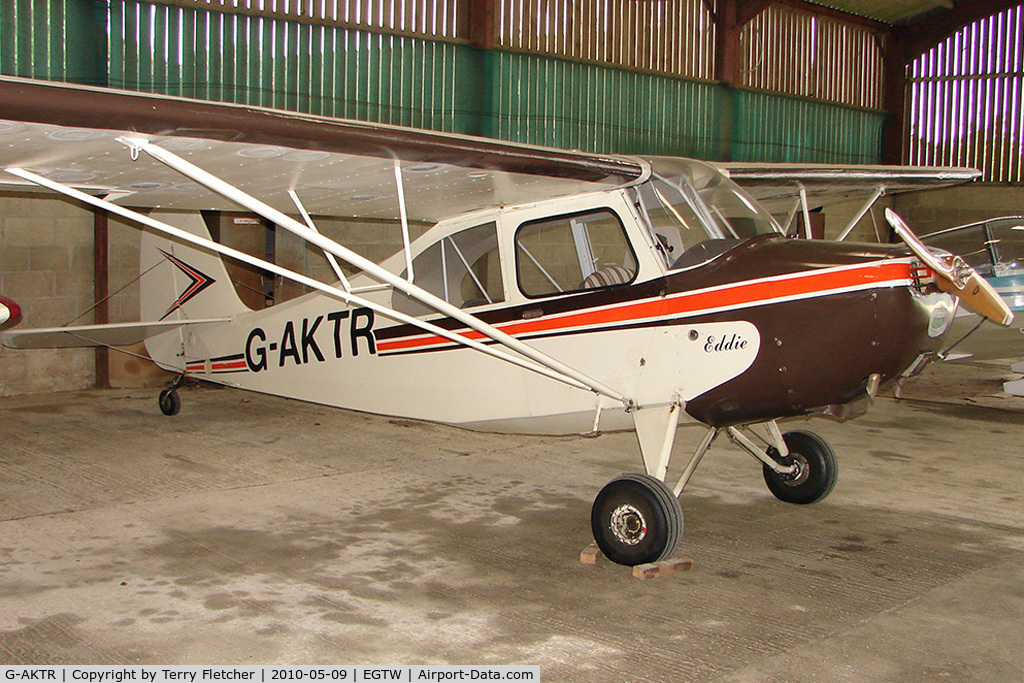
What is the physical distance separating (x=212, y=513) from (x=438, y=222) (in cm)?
237

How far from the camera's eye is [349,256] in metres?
4.38

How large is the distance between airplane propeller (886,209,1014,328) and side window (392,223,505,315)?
250cm

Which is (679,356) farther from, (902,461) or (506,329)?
(902,461)

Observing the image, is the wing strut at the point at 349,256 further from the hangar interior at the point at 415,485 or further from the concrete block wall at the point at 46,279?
the concrete block wall at the point at 46,279

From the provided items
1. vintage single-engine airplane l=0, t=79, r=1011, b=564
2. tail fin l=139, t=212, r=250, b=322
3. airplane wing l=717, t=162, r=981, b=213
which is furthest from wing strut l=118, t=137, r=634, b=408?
tail fin l=139, t=212, r=250, b=322

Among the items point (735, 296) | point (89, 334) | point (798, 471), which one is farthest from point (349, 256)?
point (89, 334)

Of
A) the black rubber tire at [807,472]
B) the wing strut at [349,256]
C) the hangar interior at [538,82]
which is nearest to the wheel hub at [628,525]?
the wing strut at [349,256]

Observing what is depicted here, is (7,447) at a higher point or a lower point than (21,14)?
lower

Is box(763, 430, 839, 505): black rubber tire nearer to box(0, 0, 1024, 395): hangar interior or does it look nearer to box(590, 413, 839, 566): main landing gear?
box(590, 413, 839, 566): main landing gear

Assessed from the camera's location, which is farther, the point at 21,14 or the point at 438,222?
the point at 21,14

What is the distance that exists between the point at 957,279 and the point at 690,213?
147cm

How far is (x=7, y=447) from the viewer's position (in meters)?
7.73

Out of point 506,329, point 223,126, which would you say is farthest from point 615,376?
point 223,126

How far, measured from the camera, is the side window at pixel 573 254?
17.2ft
